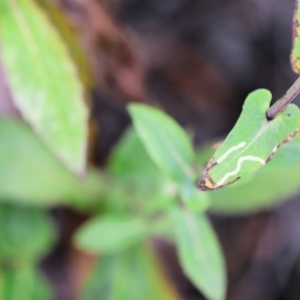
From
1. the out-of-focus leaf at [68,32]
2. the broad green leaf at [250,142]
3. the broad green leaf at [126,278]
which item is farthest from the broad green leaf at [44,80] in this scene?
the broad green leaf at [126,278]

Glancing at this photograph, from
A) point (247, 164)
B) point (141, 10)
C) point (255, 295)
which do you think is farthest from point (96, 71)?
point (255, 295)

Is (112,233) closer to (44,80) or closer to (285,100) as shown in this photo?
(44,80)

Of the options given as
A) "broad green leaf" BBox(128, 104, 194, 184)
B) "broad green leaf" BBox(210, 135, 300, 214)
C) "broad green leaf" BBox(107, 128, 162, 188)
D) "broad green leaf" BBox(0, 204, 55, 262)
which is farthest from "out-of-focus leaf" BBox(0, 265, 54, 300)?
"broad green leaf" BBox(128, 104, 194, 184)

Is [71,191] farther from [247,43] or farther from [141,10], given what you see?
[247,43]

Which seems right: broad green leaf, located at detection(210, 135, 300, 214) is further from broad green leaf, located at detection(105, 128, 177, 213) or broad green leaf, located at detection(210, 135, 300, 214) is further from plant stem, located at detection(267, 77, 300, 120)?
plant stem, located at detection(267, 77, 300, 120)

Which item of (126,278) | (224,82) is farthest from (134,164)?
(224,82)
